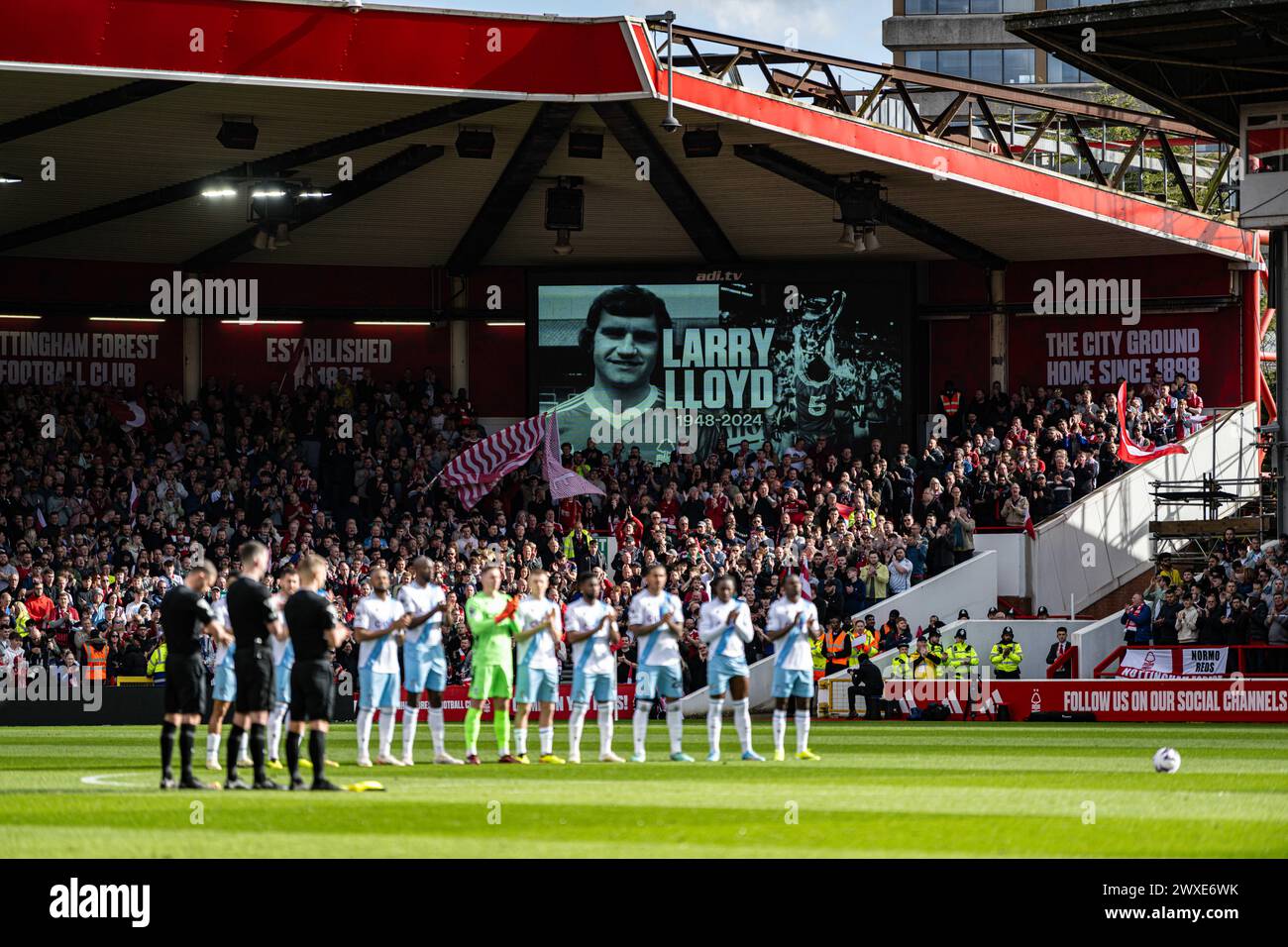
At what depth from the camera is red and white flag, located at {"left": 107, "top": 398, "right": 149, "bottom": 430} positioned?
1635 inches

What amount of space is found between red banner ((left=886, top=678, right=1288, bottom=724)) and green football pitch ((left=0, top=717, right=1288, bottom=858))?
6.17 metres

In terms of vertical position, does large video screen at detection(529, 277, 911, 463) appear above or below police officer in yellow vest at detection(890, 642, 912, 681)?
above

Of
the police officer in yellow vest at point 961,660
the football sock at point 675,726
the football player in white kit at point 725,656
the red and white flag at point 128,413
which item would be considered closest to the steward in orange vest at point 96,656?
the red and white flag at point 128,413

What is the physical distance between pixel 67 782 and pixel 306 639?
12.9 ft

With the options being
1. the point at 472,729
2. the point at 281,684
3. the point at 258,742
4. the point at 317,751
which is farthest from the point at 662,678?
the point at 258,742

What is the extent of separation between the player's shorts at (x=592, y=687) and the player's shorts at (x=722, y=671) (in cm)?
109

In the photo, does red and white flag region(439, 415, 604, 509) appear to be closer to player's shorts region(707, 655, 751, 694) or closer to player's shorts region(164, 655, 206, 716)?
player's shorts region(707, 655, 751, 694)

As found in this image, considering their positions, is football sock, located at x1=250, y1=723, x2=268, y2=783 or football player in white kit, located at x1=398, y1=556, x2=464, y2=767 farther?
football player in white kit, located at x1=398, y1=556, x2=464, y2=767

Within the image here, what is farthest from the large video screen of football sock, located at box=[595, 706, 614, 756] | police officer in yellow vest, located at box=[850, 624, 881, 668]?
football sock, located at box=[595, 706, 614, 756]

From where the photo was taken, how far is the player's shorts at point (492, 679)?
65.3 feet

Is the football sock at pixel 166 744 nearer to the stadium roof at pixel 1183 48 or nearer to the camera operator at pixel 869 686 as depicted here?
the camera operator at pixel 869 686

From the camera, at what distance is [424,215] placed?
41.8m

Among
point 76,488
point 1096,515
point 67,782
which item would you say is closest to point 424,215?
point 76,488

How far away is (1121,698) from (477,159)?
17042 mm
